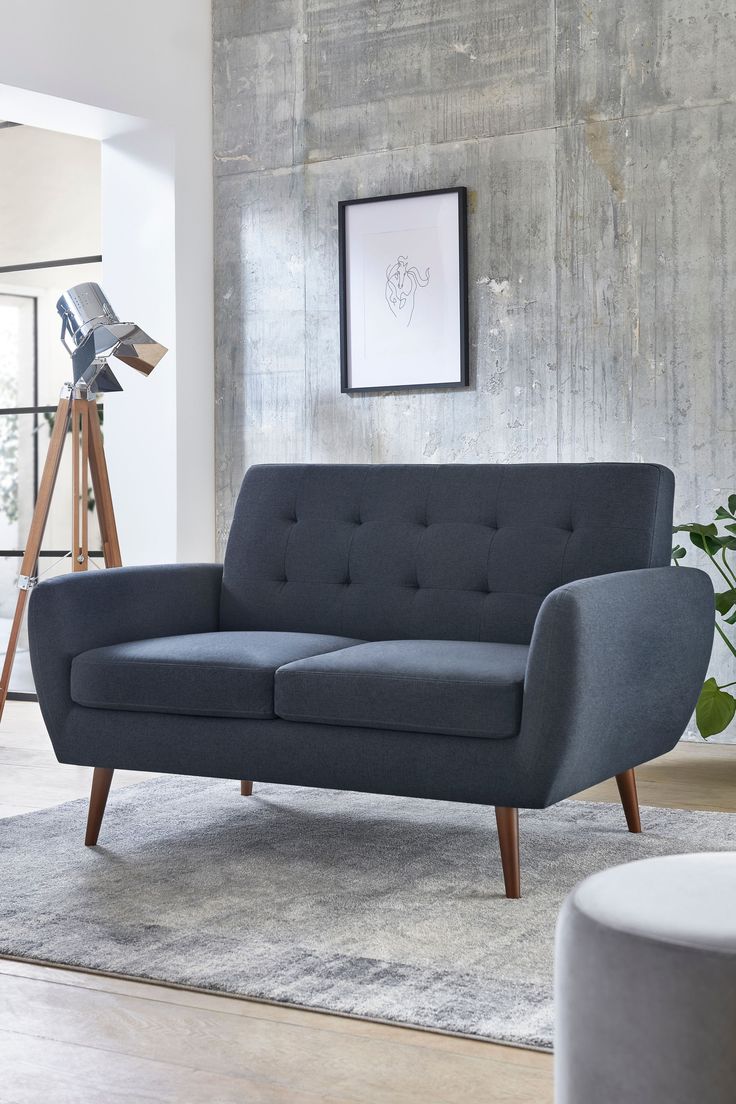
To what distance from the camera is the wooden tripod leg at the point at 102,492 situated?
4637mm

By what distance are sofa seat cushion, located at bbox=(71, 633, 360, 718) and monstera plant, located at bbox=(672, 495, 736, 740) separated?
127cm

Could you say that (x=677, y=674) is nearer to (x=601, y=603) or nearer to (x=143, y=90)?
(x=601, y=603)

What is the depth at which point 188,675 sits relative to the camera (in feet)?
9.66

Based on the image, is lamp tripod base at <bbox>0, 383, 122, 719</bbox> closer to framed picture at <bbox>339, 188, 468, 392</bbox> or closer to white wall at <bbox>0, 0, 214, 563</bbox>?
white wall at <bbox>0, 0, 214, 563</bbox>

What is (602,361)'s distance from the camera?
179 inches

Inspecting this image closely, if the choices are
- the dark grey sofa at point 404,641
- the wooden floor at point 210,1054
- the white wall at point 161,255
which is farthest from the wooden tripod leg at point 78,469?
the wooden floor at point 210,1054

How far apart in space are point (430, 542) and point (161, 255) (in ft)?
7.95

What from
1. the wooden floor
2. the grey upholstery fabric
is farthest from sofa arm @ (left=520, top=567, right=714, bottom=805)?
the wooden floor

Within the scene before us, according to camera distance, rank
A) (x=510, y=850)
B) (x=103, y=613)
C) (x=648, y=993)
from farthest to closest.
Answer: (x=103, y=613) < (x=510, y=850) < (x=648, y=993)

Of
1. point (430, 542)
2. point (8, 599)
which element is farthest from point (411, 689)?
point (8, 599)

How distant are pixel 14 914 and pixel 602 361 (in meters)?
2.82

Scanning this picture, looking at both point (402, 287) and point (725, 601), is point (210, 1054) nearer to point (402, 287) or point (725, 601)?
point (725, 601)

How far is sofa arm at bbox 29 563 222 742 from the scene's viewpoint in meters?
3.08

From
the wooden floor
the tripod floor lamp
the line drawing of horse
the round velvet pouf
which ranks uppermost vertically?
the line drawing of horse
